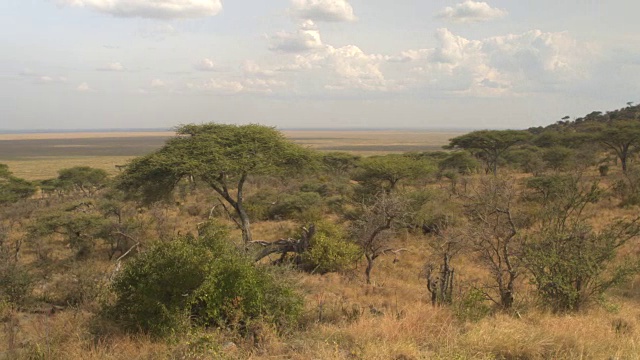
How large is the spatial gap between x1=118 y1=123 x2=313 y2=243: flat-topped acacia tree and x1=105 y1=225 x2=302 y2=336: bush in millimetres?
7578

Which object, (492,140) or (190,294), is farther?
(492,140)

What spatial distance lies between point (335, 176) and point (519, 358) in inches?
1376

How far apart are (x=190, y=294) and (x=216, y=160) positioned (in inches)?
367

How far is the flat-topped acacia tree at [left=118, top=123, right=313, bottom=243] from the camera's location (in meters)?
14.9

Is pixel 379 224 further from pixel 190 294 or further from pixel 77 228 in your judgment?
pixel 77 228

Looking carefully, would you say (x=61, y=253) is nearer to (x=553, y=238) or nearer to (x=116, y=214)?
(x=116, y=214)

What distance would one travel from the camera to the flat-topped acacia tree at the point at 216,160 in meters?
14.9

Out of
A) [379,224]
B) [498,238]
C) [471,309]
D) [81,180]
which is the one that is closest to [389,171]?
[379,224]

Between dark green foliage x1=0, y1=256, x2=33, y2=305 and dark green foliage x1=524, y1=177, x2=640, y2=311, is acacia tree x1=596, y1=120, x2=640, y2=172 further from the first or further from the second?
dark green foliage x1=0, y1=256, x2=33, y2=305

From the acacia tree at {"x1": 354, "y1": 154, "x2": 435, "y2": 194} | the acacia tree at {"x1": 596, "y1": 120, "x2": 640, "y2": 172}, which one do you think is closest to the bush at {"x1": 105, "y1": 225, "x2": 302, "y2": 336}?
the acacia tree at {"x1": 354, "y1": 154, "x2": 435, "y2": 194}

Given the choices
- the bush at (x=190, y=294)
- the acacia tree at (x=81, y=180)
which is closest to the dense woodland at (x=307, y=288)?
the bush at (x=190, y=294)

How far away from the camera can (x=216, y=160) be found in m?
15.0

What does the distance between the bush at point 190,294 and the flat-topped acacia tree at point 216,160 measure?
298 inches

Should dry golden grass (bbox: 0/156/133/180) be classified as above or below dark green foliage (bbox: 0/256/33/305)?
below
